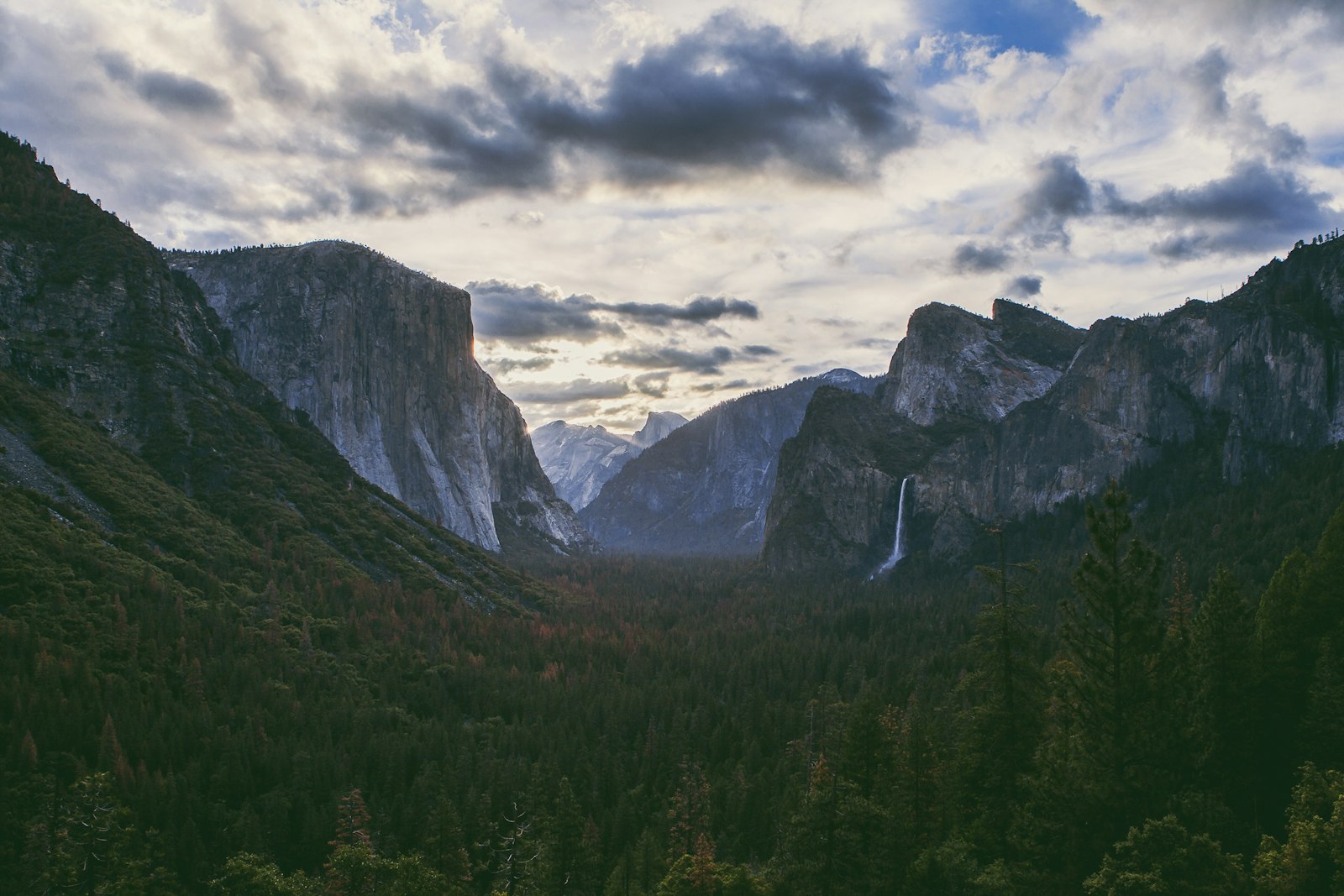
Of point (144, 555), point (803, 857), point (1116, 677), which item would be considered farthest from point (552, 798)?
point (144, 555)

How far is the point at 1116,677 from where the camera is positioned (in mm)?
30734

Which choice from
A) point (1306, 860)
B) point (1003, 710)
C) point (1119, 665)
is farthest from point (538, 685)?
point (1306, 860)

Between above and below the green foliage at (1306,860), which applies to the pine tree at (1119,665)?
above

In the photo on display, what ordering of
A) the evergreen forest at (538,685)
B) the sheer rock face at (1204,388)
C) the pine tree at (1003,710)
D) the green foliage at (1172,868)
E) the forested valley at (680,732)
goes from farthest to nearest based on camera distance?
the sheer rock face at (1204,388), the pine tree at (1003,710), the evergreen forest at (538,685), the forested valley at (680,732), the green foliage at (1172,868)

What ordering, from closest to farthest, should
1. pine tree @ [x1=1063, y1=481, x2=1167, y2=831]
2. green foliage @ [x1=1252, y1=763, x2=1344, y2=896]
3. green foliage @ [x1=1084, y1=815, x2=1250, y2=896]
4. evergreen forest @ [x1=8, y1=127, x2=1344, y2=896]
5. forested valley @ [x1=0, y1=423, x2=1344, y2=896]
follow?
green foliage @ [x1=1252, y1=763, x2=1344, y2=896]
green foliage @ [x1=1084, y1=815, x2=1250, y2=896]
pine tree @ [x1=1063, y1=481, x2=1167, y2=831]
forested valley @ [x1=0, y1=423, x2=1344, y2=896]
evergreen forest @ [x1=8, y1=127, x2=1344, y2=896]

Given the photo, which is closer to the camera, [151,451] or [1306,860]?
[1306,860]

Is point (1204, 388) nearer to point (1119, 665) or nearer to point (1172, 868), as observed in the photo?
point (1119, 665)

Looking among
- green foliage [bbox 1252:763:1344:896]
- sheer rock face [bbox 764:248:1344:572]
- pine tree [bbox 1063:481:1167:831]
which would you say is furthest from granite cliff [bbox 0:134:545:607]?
sheer rock face [bbox 764:248:1344:572]

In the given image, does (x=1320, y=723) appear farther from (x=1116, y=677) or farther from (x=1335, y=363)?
(x=1335, y=363)

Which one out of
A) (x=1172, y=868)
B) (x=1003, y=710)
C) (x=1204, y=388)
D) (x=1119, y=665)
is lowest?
(x=1172, y=868)

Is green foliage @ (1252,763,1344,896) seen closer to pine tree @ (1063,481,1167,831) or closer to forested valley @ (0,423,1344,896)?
forested valley @ (0,423,1344,896)

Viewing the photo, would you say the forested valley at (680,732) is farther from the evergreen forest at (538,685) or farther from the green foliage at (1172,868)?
the evergreen forest at (538,685)

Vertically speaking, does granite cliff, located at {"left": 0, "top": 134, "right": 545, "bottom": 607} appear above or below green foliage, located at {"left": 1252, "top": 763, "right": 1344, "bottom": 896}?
above

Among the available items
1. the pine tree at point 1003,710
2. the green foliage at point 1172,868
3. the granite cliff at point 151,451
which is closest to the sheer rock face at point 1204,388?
the granite cliff at point 151,451
